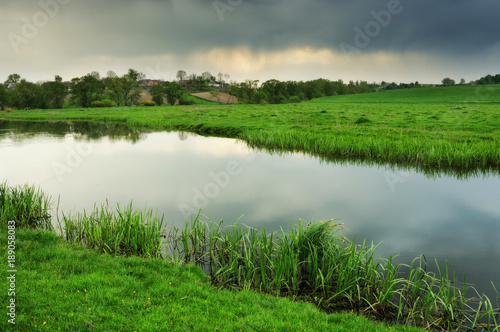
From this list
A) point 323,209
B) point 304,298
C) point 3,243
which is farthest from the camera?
point 323,209

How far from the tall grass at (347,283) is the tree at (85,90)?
113526 mm

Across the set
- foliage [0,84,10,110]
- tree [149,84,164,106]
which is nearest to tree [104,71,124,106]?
tree [149,84,164,106]

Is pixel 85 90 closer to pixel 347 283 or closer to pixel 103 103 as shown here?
pixel 103 103

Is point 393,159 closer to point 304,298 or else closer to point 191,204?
point 191,204

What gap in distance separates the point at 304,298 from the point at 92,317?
158 inches

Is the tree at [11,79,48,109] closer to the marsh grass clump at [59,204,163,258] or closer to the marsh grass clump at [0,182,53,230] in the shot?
the marsh grass clump at [0,182,53,230]

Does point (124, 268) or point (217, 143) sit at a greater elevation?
point (217, 143)

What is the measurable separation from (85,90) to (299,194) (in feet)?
370

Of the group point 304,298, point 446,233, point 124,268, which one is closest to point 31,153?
point 124,268

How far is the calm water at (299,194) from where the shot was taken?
381 inches

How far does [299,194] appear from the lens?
46.4 ft

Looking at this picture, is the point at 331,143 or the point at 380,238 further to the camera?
the point at 331,143

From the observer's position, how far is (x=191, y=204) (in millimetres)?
12672

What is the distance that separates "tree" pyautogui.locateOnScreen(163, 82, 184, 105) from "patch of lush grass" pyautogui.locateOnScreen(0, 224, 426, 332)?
378 feet
